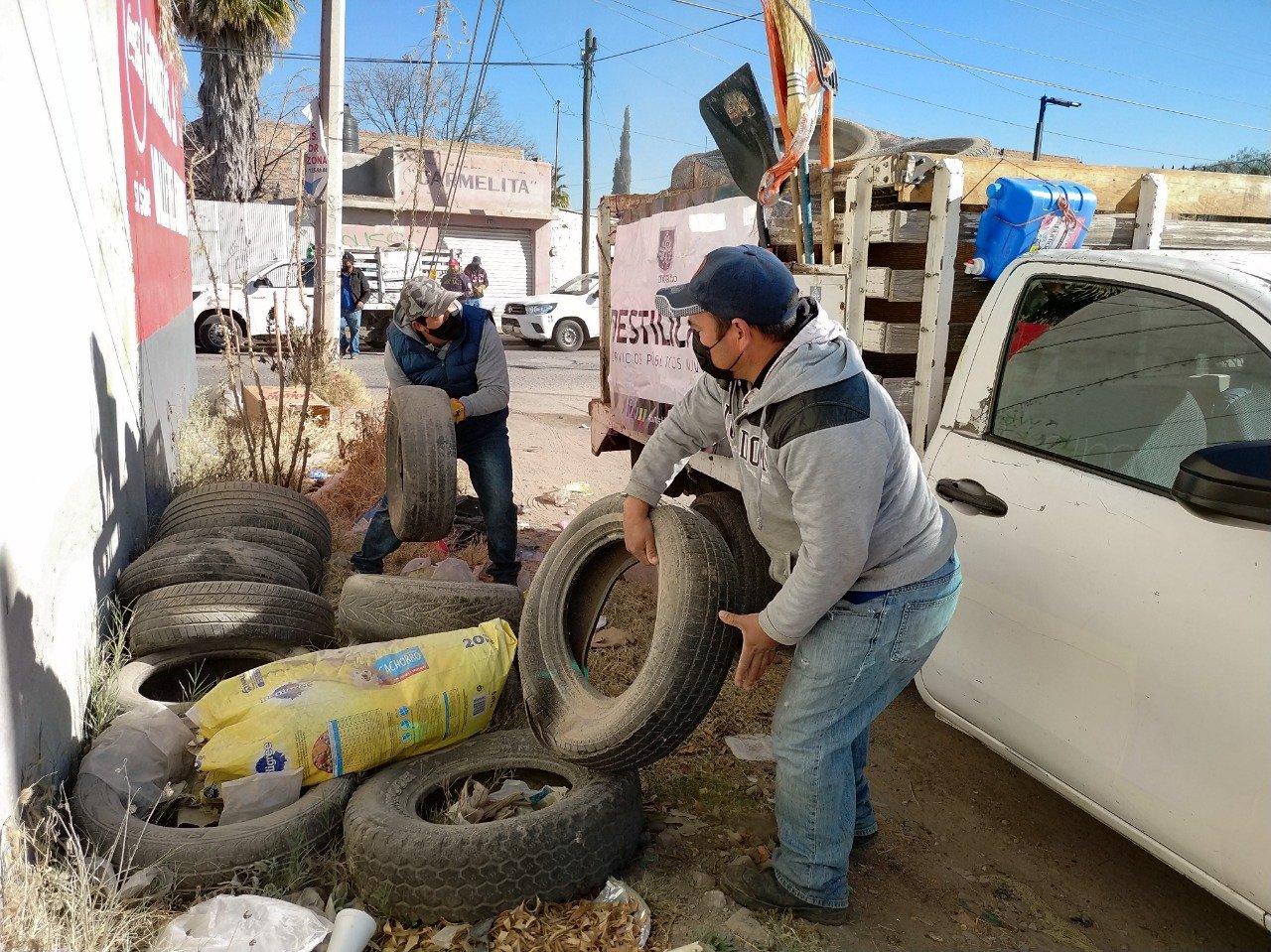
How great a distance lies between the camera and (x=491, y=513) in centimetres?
539

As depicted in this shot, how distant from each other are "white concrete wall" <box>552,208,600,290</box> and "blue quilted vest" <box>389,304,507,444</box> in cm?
2966

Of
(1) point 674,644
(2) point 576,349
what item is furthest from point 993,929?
(2) point 576,349

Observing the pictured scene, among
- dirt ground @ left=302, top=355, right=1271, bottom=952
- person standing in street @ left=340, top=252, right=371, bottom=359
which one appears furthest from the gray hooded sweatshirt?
person standing in street @ left=340, top=252, right=371, bottom=359

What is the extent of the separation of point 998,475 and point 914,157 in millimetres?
1291

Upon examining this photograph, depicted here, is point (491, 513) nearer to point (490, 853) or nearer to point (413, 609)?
point (413, 609)

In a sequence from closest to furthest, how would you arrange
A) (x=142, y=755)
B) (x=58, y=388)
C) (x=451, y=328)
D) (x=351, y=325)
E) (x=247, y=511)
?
1. (x=142, y=755)
2. (x=58, y=388)
3. (x=247, y=511)
4. (x=451, y=328)
5. (x=351, y=325)

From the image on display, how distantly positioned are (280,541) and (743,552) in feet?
8.99

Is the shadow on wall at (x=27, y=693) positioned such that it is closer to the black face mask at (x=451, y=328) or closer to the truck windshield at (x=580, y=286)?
the black face mask at (x=451, y=328)

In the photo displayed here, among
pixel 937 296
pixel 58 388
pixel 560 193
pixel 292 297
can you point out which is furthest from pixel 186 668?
pixel 560 193

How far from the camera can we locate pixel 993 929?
268 cm

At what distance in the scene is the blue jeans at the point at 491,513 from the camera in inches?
210

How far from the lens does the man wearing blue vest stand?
527cm

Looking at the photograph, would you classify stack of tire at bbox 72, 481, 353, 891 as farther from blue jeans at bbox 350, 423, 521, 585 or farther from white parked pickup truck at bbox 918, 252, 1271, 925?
white parked pickup truck at bbox 918, 252, 1271, 925

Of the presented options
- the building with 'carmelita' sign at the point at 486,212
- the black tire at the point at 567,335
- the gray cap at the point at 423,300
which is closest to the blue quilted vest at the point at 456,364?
the gray cap at the point at 423,300
